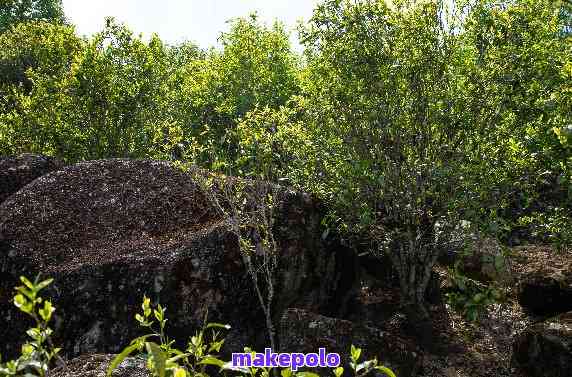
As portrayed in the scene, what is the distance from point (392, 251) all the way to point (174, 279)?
3.34 metres

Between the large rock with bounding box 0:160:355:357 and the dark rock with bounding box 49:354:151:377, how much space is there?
254cm

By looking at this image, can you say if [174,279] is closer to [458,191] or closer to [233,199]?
[233,199]

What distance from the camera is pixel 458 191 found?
7.70 m

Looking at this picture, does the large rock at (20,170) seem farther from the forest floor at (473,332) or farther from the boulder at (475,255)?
the boulder at (475,255)

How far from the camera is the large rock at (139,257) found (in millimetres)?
6789

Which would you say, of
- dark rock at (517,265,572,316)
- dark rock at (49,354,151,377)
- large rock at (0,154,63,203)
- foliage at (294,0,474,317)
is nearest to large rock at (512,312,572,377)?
dark rock at (517,265,572,316)

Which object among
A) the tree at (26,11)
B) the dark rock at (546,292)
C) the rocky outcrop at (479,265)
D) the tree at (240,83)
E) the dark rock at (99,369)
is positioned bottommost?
the dark rock at (99,369)

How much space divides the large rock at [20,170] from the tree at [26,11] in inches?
1174

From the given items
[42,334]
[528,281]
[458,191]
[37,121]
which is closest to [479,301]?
[458,191]

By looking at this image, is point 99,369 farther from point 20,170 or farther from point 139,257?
point 20,170

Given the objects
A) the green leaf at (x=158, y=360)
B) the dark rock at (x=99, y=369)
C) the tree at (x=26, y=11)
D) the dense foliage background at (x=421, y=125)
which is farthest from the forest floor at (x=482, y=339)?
the tree at (x=26, y=11)

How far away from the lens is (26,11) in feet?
127

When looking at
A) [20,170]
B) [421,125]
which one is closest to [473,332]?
[421,125]

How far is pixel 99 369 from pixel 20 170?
23.9 feet
